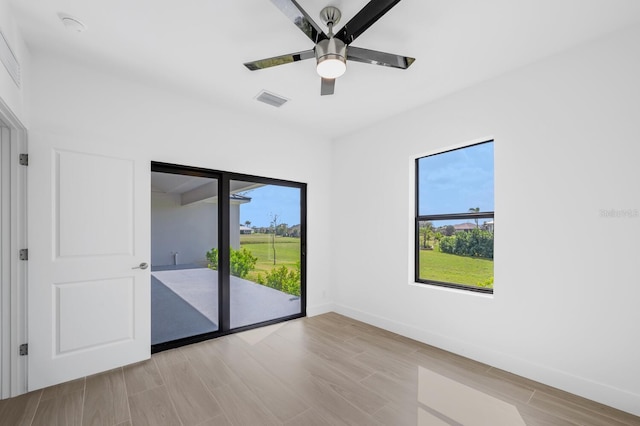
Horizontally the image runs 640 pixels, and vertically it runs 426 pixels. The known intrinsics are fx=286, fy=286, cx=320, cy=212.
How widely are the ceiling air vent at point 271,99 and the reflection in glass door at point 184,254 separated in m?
1.14

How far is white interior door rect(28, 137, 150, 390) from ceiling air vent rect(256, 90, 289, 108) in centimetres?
144

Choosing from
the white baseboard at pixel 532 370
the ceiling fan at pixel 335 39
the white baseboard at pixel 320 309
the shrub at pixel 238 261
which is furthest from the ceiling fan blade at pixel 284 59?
the white baseboard at pixel 320 309

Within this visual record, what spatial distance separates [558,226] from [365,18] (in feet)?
7.51

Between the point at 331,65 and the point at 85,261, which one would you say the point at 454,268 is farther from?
A: the point at 85,261

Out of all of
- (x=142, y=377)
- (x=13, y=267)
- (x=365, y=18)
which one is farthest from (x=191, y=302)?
(x=365, y=18)

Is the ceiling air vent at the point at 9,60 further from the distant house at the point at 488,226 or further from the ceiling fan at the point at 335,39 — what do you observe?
the distant house at the point at 488,226

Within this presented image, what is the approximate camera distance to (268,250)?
401 centimetres

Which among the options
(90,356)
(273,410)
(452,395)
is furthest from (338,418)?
(90,356)

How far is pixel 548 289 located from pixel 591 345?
1.54ft

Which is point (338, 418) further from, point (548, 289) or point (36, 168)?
point (36, 168)

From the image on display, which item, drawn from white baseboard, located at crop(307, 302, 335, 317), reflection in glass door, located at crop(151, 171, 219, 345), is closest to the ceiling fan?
reflection in glass door, located at crop(151, 171, 219, 345)

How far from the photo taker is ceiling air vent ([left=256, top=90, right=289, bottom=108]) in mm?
3197

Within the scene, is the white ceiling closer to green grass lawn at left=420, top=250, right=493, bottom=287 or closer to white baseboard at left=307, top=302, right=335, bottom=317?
green grass lawn at left=420, top=250, right=493, bottom=287

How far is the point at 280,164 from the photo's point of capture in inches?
159
